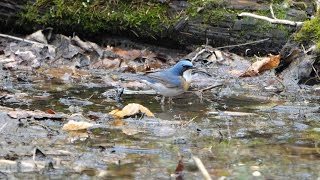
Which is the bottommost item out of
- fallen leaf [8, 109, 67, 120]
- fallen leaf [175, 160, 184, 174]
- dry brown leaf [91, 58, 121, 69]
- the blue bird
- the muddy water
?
fallen leaf [175, 160, 184, 174]

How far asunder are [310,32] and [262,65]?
2.31 feet

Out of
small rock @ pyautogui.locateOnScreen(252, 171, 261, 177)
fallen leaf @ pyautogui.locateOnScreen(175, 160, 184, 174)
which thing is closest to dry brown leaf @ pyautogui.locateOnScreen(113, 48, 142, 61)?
fallen leaf @ pyautogui.locateOnScreen(175, 160, 184, 174)

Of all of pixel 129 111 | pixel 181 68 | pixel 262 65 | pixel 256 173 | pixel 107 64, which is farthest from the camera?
pixel 107 64

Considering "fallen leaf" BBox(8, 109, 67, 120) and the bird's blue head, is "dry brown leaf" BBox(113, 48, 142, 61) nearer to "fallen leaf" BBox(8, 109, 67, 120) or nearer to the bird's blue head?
the bird's blue head

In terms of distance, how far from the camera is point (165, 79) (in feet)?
25.3

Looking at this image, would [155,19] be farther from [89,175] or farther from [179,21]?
[89,175]

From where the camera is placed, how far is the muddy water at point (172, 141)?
4332mm

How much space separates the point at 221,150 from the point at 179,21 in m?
4.84

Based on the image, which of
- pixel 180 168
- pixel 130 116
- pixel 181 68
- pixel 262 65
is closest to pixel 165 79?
pixel 181 68

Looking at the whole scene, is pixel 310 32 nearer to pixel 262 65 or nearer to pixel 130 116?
pixel 262 65

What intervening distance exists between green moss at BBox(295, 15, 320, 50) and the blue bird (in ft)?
4.63

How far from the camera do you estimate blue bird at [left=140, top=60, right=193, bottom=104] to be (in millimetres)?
7602

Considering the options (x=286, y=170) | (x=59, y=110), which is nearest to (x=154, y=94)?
(x=59, y=110)

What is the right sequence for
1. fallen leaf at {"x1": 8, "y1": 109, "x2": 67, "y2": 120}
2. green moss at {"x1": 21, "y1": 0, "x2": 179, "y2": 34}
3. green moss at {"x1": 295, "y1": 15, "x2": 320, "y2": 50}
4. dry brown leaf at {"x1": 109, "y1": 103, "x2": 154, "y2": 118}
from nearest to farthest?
fallen leaf at {"x1": 8, "y1": 109, "x2": 67, "y2": 120} → dry brown leaf at {"x1": 109, "y1": 103, "x2": 154, "y2": 118} → green moss at {"x1": 295, "y1": 15, "x2": 320, "y2": 50} → green moss at {"x1": 21, "y1": 0, "x2": 179, "y2": 34}
